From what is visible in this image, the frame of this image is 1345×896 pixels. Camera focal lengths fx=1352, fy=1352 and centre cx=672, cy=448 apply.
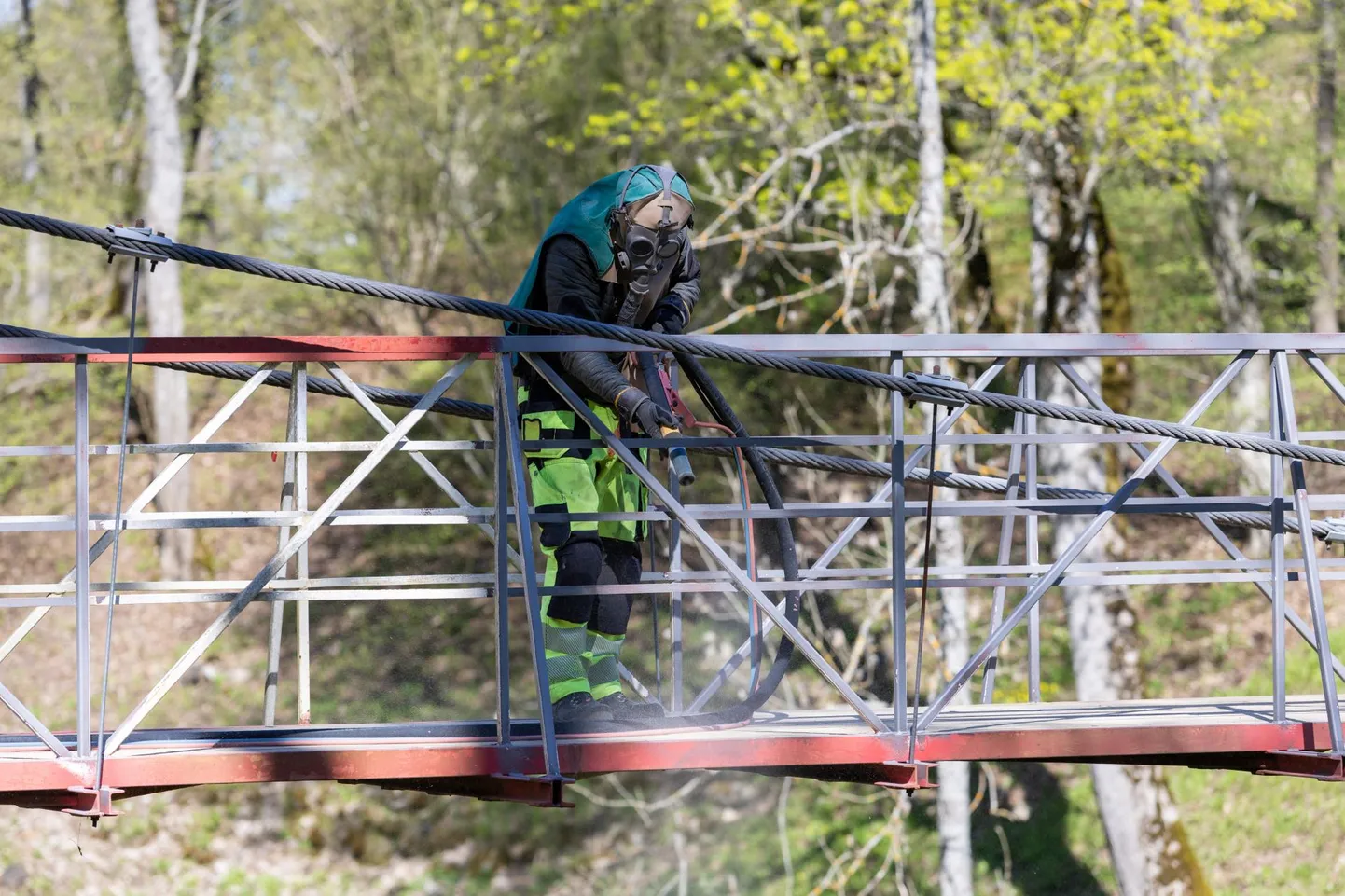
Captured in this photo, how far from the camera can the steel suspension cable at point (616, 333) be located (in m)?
3.78

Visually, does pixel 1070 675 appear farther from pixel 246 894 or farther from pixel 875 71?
pixel 246 894

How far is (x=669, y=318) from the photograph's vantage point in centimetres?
475

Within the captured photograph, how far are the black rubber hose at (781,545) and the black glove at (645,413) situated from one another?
321 millimetres

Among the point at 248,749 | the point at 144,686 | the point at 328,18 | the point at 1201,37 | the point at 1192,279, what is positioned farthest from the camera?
the point at 1192,279

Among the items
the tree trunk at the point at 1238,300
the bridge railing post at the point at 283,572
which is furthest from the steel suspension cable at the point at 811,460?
the tree trunk at the point at 1238,300

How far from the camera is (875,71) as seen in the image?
37.4 feet

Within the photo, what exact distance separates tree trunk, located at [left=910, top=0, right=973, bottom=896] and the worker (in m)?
5.25

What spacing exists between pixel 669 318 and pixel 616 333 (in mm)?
809

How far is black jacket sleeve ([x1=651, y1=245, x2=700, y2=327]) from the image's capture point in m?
4.79

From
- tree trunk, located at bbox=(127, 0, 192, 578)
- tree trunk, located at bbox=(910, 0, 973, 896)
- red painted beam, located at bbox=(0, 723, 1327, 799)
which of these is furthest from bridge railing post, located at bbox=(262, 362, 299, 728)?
tree trunk, located at bbox=(127, 0, 192, 578)

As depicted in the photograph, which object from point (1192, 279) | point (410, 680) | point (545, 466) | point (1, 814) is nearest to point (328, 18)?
point (410, 680)

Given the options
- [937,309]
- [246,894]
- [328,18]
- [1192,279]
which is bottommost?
[246,894]

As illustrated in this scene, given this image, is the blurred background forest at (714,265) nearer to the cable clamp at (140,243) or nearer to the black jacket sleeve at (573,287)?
the black jacket sleeve at (573,287)

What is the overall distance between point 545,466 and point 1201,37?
9.01 m
